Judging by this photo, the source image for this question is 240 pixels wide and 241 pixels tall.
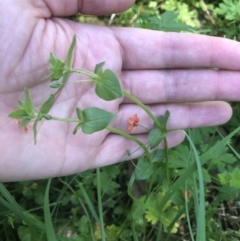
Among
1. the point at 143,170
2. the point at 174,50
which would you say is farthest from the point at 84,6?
the point at 143,170

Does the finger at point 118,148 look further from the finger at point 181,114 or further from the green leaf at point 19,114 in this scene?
the green leaf at point 19,114

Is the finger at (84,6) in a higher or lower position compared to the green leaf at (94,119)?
higher

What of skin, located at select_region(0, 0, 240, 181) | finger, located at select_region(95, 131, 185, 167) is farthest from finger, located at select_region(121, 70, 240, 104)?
finger, located at select_region(95, 131, 185, 167)

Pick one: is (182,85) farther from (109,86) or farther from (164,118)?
(109,86)

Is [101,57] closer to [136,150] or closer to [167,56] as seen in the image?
[167,56]

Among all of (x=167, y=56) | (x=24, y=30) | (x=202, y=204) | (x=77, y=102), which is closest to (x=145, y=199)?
(x=202, y=204)

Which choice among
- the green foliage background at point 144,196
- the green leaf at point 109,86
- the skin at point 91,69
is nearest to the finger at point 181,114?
the skin at point 91,69
